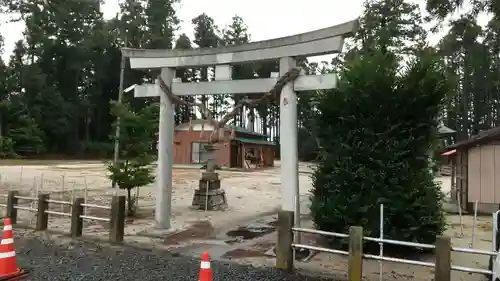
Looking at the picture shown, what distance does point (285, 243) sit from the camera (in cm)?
527

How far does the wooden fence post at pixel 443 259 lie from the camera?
13.8ft

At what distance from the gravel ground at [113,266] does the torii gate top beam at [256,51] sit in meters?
3.35

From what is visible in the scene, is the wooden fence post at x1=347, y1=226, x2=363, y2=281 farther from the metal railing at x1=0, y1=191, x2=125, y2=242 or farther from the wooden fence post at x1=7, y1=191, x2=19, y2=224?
the wooden fence post at x1=7, y1=191, x2=19, y2=224

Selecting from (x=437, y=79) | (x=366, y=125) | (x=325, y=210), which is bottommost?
(x=325, y=210)

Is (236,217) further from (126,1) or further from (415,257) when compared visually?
(126,1)

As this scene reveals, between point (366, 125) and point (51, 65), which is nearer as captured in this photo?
point (366, 125)

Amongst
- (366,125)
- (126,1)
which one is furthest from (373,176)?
(126,1)

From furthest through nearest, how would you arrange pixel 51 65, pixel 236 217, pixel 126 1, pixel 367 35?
1. pixel 51 65
2. pixel 126 1
3. pixel 367 35
4. pixel 236 217

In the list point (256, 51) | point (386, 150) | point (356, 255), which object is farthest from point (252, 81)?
point (356, 255)

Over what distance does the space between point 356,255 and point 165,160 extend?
4.31 metres

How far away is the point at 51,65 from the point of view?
153ft

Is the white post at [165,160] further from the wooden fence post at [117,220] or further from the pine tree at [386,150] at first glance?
the pine tree at [386,150]

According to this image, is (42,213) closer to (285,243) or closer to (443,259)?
(285,243)

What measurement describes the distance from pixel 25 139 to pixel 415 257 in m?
42.1
